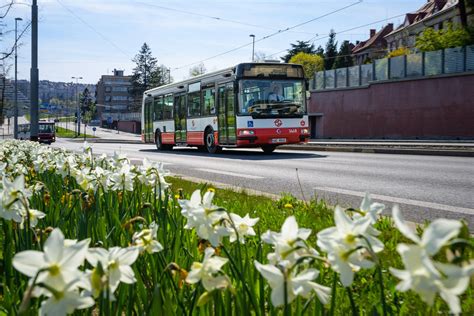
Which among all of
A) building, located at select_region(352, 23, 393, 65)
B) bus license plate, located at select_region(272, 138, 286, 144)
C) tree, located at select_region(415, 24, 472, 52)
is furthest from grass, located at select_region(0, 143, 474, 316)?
building, located at select_region(352, 23, 393, 65)

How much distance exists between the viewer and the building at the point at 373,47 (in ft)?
315

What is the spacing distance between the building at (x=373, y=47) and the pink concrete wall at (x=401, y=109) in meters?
52.0

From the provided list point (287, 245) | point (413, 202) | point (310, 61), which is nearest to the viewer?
point (287, 245)

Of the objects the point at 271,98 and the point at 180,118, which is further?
the point at 180,118

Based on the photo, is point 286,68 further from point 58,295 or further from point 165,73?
point 165,73

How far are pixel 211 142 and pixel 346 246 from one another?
19846mm

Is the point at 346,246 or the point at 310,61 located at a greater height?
the point at 310,61

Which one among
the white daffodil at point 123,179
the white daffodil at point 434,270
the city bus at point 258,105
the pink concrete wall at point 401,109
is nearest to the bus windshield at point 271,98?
the city bus at point 258,105

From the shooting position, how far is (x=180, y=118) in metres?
23.7

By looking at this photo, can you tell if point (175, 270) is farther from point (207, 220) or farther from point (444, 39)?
point (444, 39)

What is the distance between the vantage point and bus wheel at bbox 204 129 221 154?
820 inches

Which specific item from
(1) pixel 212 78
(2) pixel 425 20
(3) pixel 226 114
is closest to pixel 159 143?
(1) pixel 212 78

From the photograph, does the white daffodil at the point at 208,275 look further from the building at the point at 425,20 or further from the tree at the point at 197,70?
the tree at the point at 197,70

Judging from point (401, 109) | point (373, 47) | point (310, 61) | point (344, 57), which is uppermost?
point (373, 47)
